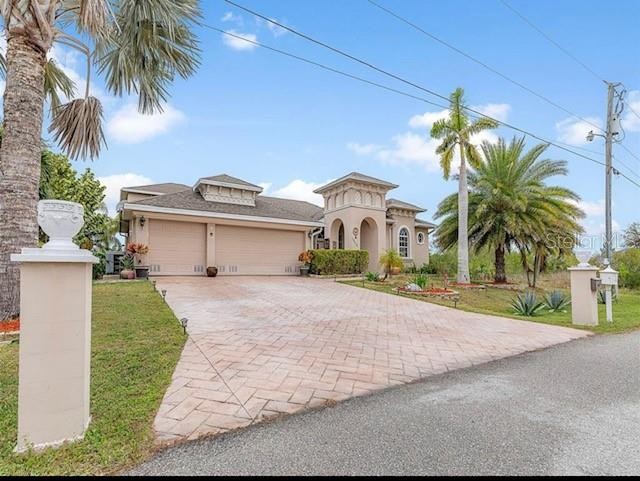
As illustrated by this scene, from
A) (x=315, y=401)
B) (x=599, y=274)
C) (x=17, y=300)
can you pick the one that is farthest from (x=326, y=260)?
(x=315, y=401)

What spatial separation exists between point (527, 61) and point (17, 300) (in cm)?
1496

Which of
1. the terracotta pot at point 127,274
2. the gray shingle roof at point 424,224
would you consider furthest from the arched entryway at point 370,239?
the terracotta pot at point 127,274

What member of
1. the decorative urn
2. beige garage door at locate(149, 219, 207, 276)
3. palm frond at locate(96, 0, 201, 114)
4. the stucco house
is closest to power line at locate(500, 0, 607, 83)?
palm frond at locate(96, 0, 201, 114)

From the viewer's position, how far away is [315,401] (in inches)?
137

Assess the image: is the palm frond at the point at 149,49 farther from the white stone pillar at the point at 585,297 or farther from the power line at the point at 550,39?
the white stone pillar at the point at 585,297

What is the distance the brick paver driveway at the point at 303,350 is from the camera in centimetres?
337

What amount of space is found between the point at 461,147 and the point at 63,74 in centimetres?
1551

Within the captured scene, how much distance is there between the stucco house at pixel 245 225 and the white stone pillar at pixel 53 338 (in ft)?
44.6

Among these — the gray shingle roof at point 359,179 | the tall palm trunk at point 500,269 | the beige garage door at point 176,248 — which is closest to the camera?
the beige garage door at point 176,248

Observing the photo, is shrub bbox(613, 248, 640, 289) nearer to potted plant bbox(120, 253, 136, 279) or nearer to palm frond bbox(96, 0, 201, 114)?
palm frond bbox(96, 0, 201, 114)

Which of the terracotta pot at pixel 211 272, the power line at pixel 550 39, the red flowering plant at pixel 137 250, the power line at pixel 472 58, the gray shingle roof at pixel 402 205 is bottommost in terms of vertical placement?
the terracotta pot at pixel 211 272

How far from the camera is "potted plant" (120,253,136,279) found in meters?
14.4

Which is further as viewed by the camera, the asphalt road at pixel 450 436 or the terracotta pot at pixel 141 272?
the terracotta pot at pixel 141 272

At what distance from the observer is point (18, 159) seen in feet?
19.7
